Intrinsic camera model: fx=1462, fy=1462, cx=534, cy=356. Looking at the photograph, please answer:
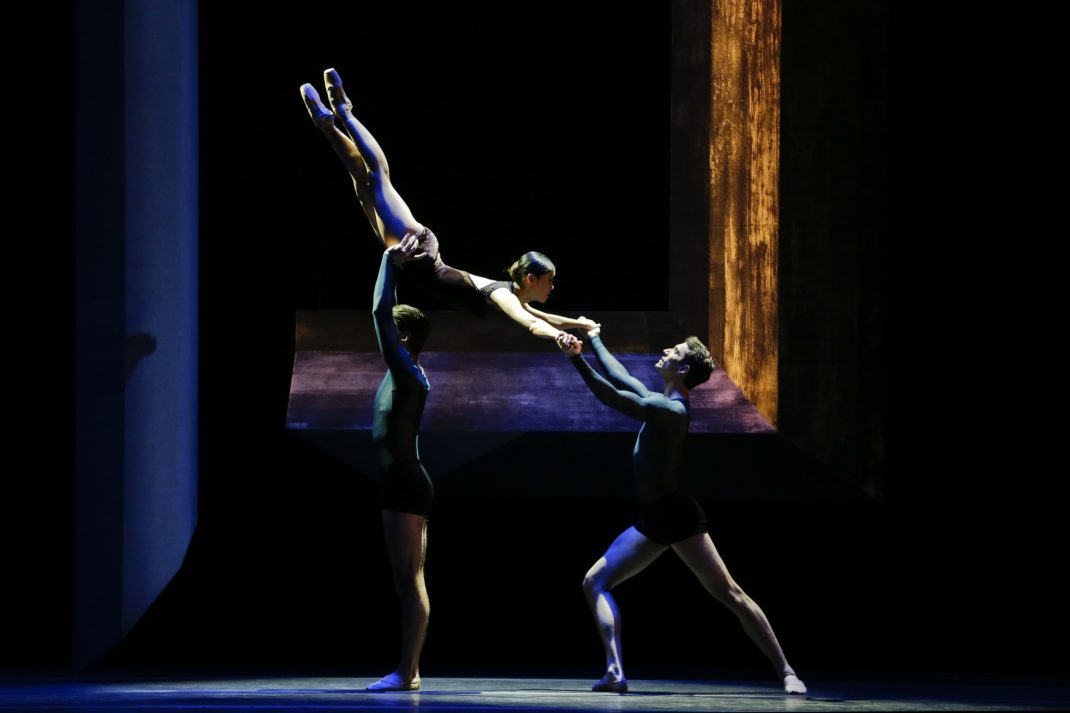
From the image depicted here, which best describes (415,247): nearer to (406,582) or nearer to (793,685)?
(406,582)

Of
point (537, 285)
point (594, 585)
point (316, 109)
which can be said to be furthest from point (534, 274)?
point (594, 585)

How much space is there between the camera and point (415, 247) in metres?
5.79

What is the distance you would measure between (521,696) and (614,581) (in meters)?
0.58

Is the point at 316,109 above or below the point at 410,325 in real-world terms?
above

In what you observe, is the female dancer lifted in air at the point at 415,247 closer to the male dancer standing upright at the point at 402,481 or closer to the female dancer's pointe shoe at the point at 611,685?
the male dancer standing upright at the point at 402,481

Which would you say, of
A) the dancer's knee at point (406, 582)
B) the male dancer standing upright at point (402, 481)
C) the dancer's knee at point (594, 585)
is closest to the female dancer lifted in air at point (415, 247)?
the male dancer standing upright at point (402, 481)

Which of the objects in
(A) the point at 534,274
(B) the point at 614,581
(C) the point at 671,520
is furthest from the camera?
(A) the point at 534,274

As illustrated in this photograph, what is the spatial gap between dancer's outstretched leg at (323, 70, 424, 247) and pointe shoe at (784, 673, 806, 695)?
229 cm

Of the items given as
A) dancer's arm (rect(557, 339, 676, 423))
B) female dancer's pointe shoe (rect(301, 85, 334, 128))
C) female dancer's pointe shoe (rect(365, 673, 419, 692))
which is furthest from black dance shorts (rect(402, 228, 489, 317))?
female dancer's pointe shoe (rect(365, 673, 419, 692))

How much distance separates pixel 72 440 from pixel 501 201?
236 cm

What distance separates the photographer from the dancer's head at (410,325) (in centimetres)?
568

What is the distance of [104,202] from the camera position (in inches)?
246

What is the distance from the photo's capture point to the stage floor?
4.91 m

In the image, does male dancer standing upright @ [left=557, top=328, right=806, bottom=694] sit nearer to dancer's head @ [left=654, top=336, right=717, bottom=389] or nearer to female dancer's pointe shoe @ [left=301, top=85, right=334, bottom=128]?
dancer's head @ [left=654, top=336, right=717, bottom=389]
